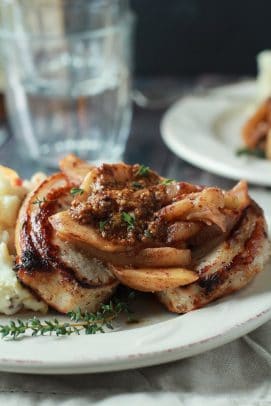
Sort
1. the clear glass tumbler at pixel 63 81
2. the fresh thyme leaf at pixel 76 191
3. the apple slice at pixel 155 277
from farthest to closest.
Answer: the clear glass tumbler at pixel 63 81 → the fresh thyme leaf at pixel 76 191 → the apple slice at pixel 155 277

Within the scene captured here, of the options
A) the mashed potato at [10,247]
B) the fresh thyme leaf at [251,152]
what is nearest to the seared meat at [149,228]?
the mashed potato at [10,247]

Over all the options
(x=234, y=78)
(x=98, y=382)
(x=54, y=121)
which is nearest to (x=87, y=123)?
(x=54, y=121)

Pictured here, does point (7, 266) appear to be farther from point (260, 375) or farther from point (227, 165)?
point (227, 165)

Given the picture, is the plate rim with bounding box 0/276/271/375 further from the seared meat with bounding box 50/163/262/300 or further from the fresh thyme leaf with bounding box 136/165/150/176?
the fresh thyme leaf with bounding box 136/165/150/176

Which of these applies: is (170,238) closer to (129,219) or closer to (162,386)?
(129,219)

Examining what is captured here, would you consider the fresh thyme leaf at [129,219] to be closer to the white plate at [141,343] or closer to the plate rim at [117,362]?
the white plate at [141,343]

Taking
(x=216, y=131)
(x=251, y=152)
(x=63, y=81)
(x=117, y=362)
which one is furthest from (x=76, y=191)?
(x=216, y=131)
